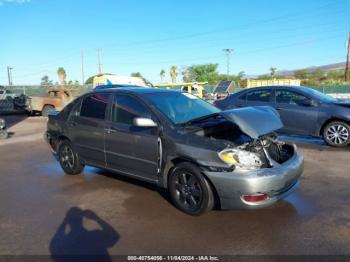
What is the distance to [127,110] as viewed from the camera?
5281mm

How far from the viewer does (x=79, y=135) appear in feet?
19.9

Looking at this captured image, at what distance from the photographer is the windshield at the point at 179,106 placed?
196 inches

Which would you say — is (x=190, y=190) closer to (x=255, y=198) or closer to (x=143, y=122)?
(x=255, y=198)

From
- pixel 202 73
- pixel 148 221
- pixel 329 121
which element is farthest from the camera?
pixel 202 73

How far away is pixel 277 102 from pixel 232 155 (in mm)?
5718

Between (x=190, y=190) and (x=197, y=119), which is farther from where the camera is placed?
(x=197, y=119)

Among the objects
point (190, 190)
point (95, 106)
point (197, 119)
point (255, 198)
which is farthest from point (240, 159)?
point (95, 106)

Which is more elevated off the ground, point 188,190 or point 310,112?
point 310,112

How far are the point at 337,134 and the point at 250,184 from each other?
5.52m

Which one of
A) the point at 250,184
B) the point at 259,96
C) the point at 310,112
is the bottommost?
the point at 250,184

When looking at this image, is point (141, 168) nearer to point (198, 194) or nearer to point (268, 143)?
point (198, 194)

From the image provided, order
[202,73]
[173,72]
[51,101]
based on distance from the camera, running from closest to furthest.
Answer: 1. [51,101]
2. [173,72]
3. [202,73]

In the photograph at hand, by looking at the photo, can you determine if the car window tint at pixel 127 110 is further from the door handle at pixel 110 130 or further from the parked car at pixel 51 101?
the parked car at pixel 51 101

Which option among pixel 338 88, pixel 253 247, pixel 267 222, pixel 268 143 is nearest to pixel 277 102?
pixel 268 143
